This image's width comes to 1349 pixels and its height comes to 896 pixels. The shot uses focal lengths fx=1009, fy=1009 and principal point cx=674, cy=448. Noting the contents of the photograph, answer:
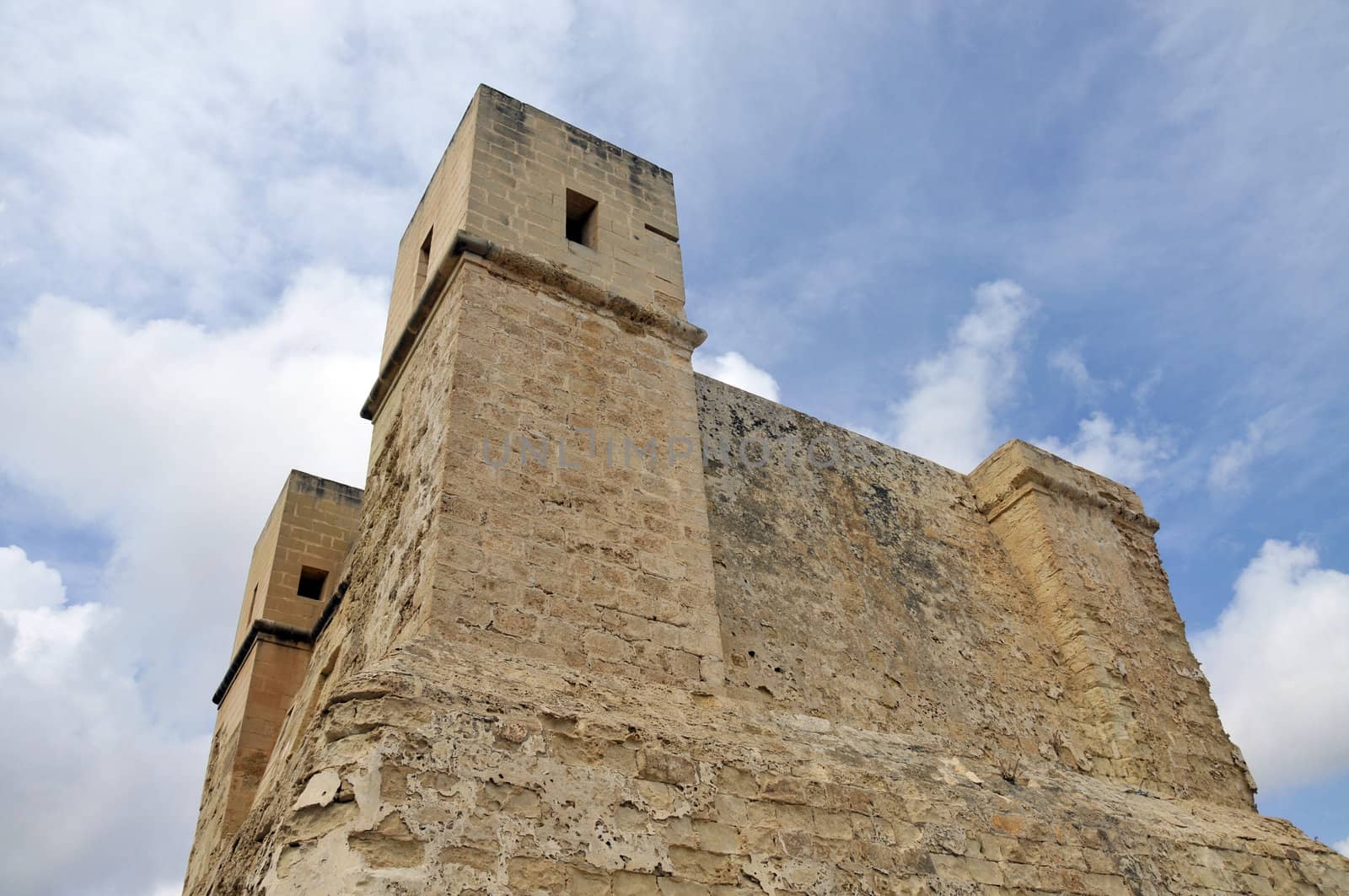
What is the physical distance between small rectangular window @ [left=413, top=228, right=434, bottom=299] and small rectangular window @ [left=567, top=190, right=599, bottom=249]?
3.06 ft

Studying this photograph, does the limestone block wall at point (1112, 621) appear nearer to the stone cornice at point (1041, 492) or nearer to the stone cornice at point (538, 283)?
the stone cornice at point (1041, 492)

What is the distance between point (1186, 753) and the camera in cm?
699

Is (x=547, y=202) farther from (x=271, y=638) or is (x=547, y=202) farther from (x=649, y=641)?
(x=271, y=638)

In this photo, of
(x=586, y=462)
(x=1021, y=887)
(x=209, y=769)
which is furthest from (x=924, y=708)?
(x=209, y=769)

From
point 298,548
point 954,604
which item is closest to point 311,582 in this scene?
point 298,548

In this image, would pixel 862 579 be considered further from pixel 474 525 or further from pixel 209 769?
pixel 209 769

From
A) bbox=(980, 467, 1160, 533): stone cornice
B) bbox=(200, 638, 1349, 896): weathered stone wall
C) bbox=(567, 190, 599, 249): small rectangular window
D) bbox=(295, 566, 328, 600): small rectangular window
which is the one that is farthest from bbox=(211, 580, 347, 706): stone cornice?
bbox=(980, 467, 1160, 533): stone cornice

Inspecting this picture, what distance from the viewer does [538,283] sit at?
5629mm

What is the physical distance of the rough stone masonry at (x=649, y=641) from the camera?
3467 mm

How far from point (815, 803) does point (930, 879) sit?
0.54 m

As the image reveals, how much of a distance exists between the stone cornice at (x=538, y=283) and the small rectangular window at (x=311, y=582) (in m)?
2.85

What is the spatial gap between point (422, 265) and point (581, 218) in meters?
1.08

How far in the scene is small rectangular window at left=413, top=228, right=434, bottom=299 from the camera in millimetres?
6387

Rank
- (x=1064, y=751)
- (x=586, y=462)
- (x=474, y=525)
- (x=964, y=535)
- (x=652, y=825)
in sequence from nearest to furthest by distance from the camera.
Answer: (x=652, y=825), (x=474, y=525), (x=586, y=462), (x=1064, y=751), (x=964, y=535)
